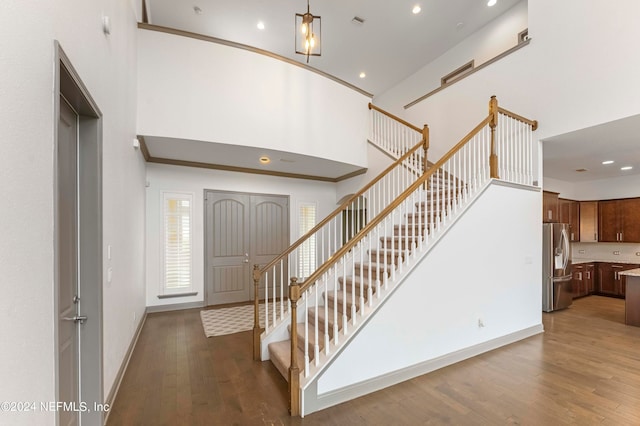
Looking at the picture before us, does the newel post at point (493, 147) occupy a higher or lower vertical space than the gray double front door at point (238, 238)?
higher

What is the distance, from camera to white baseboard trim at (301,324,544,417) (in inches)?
91.9

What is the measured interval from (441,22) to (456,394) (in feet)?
21.8

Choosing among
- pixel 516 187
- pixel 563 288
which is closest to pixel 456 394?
pixel 516 187

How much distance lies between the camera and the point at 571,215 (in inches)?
Result: 268

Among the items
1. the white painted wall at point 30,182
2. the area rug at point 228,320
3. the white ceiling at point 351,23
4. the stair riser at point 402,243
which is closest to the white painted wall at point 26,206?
the white painted wall at point 30,182

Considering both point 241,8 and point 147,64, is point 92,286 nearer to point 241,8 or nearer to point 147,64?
point 147,64

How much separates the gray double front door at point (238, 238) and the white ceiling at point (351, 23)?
3521mm

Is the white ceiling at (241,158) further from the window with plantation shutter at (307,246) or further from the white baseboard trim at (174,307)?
the white baseboard trim at (174,307)

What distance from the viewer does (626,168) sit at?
582 centimetres

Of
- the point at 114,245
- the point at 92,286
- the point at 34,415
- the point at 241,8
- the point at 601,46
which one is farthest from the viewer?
the point at 241,8

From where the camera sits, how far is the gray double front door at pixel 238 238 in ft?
18.2

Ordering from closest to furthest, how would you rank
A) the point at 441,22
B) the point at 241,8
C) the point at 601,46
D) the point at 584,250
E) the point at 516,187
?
the point at 601,46 < the point at 516,187 < the point at 241,8 < the point at 441,22 < the point at 584,250

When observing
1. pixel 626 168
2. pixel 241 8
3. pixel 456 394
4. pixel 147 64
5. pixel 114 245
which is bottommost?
pixel 456 394

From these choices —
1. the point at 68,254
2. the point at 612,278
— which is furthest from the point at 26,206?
the point at 612,278
